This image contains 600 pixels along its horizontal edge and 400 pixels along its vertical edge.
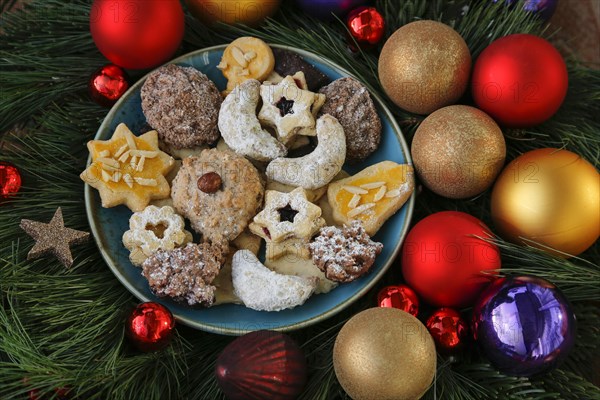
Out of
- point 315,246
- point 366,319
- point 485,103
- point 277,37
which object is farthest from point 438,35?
point 366,319

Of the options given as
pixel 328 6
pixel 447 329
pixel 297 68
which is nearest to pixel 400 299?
pixel 447 329

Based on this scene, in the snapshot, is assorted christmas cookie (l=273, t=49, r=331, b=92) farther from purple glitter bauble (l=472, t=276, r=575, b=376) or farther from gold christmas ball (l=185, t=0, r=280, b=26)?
purple glitter bauble (l=472, t=276, r=575, b=376)

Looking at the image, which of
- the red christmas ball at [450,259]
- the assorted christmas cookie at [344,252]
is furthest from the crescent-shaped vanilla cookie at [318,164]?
the red christmas ball at [450,259]

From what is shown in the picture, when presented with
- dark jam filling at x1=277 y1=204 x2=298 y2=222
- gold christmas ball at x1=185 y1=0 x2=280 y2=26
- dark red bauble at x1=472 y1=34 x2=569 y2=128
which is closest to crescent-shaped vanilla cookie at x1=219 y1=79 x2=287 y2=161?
dark jam filling at x1=277 y1=204 x2=298 y2=222

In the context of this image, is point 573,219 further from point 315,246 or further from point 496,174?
point 315,246

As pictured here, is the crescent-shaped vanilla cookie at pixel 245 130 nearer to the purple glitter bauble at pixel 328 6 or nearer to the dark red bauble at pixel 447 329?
the purple glitter bauble at pixel 328 6

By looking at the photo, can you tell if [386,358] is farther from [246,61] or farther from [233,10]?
[233,10]
